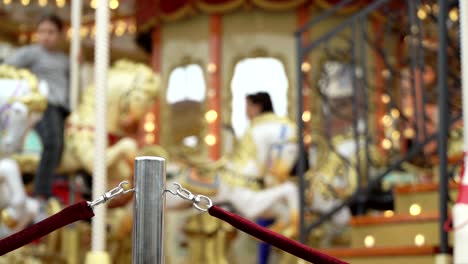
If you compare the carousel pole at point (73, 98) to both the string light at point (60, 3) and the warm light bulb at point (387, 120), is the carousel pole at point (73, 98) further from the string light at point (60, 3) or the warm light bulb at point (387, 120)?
the string light at point (60, 3)

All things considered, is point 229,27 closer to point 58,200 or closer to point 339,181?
point 339,181

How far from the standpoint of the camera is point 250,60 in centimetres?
1268

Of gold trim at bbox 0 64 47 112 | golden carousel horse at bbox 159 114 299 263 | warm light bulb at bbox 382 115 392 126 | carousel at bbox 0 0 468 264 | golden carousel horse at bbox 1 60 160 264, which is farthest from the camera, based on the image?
golden carousel horse at bbox 159 114 299 263

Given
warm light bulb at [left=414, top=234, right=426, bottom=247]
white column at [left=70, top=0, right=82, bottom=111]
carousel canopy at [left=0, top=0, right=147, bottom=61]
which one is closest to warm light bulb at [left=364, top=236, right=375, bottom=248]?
warm light bulb at [left=414, top=234, right=426, bottom=247]

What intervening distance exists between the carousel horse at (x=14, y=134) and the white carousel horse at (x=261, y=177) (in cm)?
189

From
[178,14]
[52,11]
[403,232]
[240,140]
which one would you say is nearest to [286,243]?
[403,232]

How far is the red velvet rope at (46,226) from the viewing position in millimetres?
3727

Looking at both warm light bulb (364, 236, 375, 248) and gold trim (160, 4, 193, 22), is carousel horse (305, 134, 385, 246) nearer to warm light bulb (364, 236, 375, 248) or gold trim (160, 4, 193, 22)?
warm light bulb (364, 236, 375, 248)

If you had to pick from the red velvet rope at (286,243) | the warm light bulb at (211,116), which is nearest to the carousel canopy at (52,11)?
the warm light bulb at (211,116)

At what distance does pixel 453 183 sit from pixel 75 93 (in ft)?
11.9

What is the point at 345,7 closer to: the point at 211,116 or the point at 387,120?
the point at 387,120

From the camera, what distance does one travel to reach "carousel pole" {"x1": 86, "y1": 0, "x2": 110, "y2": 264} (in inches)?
239

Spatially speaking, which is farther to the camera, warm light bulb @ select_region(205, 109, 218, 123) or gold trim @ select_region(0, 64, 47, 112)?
warm light bulb @ select_region(205, 109, 218, 123)

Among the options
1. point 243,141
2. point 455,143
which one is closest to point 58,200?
point 243,141
